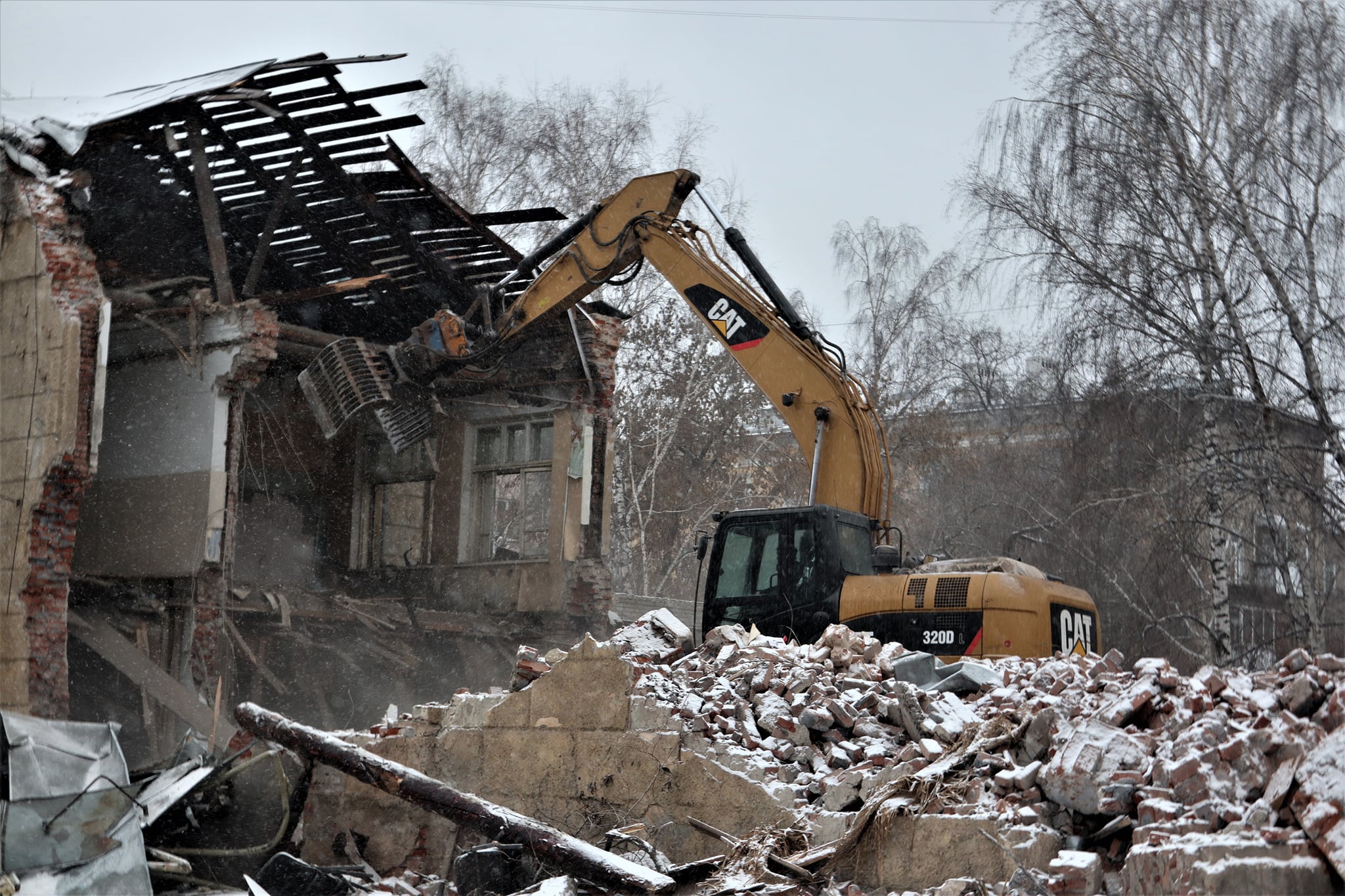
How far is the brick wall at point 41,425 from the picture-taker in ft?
36.4

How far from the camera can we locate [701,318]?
10.6 metres

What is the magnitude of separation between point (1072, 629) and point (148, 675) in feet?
27.8

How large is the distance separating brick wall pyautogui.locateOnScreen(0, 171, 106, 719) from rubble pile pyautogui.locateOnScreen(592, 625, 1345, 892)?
6.16m

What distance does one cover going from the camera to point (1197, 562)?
49.2 ft

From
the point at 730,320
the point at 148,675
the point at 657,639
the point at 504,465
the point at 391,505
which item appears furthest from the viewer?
the point at 391,505

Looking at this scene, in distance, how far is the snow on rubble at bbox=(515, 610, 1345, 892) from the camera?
470 centimetres

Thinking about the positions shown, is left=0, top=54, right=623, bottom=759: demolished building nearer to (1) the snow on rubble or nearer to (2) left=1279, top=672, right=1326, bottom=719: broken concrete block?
(1) the snow on rubble

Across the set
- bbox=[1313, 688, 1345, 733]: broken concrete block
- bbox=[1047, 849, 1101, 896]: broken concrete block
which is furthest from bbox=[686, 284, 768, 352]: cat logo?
bbox=[1047, 849, 1101, 896]: broken concrete block

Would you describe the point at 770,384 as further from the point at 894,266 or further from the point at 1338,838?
the point at 894,266

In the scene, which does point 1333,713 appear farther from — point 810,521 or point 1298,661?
point 810,521

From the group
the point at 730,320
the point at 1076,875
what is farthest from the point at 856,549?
the point at 1076,875

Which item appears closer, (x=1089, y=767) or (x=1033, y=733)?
(x=1089, y=767)

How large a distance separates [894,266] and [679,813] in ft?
70.1

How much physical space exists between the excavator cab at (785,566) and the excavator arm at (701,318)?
2.09ft
